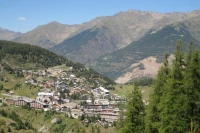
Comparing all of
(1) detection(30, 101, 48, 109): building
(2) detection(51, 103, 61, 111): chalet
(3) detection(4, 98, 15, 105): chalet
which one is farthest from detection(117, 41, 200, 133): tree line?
(3) detection(4, 98, 15, 105): chalet

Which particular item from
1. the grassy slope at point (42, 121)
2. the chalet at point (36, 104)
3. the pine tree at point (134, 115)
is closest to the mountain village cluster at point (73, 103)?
the chalet at point (36, 104)

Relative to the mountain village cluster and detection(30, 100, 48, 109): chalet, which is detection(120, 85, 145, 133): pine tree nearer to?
the mountain village cluster

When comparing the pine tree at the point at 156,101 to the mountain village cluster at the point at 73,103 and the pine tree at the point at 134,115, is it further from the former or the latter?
the mountain village cluster at the point at 73,103

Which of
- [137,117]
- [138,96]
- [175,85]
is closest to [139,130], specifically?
[137,117]

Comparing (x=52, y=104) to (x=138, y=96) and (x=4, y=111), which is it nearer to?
(x=4, y=111)

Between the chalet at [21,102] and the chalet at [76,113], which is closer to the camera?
the chalet at [76,113]
